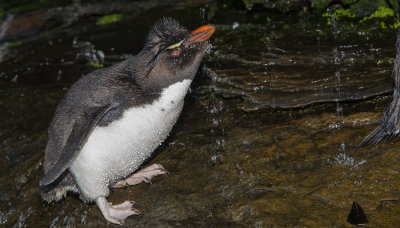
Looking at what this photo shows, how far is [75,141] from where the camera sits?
2902 mm

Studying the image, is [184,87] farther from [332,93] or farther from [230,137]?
[332,93]

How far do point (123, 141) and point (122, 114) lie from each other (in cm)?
18

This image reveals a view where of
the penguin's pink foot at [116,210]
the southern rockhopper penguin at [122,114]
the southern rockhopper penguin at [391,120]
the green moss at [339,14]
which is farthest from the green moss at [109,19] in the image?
the southern rockhopper penguin at [391,120]

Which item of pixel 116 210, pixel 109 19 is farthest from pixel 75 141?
pixel 109 19

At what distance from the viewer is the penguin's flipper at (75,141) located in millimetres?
2871

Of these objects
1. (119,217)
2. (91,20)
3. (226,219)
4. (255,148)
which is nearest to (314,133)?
(255,148)

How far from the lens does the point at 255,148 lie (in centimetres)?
341

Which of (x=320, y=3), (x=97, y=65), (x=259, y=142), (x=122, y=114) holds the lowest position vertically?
(x=97, y=65)

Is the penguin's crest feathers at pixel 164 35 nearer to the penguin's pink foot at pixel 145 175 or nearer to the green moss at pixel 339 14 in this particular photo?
the penguin's pink foot at pixel 145 175

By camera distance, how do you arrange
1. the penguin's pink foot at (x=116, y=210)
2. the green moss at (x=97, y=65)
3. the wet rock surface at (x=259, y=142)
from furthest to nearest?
the green moss at (x=97, y=65)
the penguin's pink foot at (x=116, y=210)
the wet rock surface at (x=259, y=142)

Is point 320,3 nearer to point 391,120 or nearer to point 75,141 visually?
point 391,120

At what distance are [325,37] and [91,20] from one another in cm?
402

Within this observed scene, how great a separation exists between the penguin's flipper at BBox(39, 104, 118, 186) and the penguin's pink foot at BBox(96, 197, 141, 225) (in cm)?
47

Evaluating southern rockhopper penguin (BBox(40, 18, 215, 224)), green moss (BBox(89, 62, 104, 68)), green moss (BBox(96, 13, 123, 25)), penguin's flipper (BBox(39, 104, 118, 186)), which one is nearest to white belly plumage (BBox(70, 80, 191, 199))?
southern rockhopper penguin (BBox(40, 18, 215, 224))
